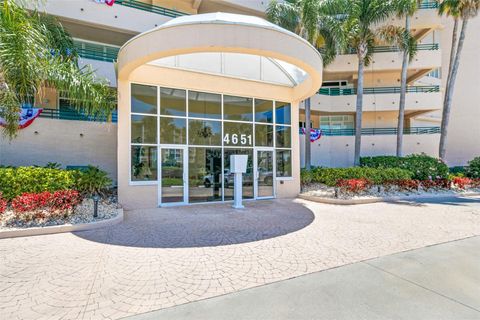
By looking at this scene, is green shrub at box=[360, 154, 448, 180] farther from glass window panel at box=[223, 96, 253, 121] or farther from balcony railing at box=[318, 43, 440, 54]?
glass window panel at box=[223, 96, 253, 121]

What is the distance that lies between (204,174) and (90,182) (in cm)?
461

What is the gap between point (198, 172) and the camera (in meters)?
11.0

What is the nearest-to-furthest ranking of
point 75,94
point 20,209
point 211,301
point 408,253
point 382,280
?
point 211,301, point 382,280, point 408,253, point 20,209, point 75,94

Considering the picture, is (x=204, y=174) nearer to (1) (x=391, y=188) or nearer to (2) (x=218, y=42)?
(2) (x=218, y=42)

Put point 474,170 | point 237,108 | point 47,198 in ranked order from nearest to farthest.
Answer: point 47,198
point 237,108
point 474,170

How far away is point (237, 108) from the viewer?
12.0 m

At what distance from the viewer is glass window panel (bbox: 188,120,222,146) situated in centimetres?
1105

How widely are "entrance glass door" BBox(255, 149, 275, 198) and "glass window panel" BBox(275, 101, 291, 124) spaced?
1852 millimetres

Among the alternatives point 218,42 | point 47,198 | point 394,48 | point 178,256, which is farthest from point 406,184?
point 47,198

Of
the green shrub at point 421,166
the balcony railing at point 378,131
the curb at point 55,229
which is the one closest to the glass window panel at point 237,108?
the curb at point 55,229

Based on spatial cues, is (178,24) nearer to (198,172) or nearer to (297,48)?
(297,48)

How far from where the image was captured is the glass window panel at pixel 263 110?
12.5 metres

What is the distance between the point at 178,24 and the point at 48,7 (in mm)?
10939

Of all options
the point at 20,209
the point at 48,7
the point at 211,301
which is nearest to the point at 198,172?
the point at 20,209
